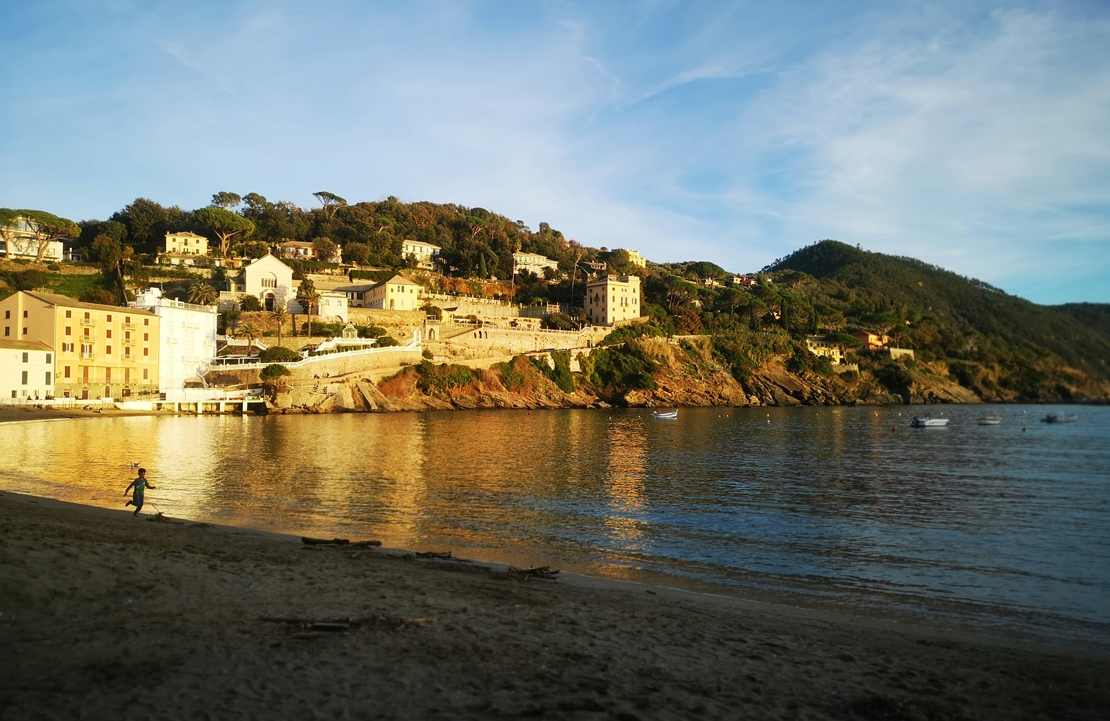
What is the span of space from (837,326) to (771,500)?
Answer: 108 m

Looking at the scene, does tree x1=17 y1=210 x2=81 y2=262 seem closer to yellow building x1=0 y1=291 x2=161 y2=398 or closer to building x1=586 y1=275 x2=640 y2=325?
yellow building x1=0 y1=291 x2=161 y2=398

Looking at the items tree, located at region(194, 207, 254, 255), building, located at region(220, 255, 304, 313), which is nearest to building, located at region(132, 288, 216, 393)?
building, located at region(220, 255, 304, 313)

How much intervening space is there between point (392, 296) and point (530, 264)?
49406 mm

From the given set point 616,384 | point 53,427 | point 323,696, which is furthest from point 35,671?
point 616,384

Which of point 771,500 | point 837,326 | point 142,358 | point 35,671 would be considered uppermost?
point 837,326

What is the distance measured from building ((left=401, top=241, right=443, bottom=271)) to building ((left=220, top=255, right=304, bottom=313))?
32.1 metres

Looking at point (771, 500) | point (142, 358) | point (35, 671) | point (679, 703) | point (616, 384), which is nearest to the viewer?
point (35, 671)

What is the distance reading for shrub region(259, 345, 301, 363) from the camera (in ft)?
213

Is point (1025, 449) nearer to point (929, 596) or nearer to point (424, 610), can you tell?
point (929, 596)

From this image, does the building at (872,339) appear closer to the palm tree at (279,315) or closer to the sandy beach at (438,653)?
the palm tree at (279,315)

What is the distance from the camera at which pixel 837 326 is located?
121625 millimetres

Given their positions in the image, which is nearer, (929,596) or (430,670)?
(430,670)

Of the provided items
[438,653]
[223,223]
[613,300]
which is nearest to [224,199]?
[223,223]

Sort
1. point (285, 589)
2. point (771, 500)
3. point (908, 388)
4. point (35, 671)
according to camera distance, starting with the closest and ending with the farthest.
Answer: point (35, 671)
point (285, 589)
point (771, 500)
point (908, 388)
